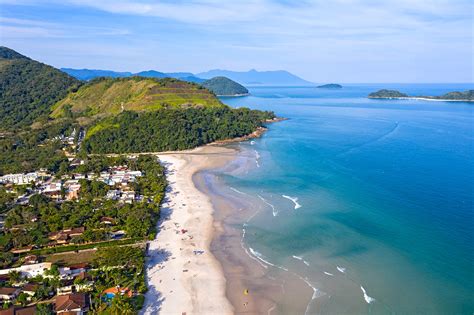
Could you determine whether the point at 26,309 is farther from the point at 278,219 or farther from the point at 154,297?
the point at 278,219

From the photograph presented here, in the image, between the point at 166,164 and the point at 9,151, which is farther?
the point at 9,151

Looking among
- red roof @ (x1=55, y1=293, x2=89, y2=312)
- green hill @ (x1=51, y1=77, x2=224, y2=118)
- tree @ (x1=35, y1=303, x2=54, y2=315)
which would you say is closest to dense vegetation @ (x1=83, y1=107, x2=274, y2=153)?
green hill @ (x1=51, y1=77, x2=224, y2=118)

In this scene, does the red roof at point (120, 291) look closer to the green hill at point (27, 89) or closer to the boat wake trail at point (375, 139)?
the boat wake trail at point (375, 139)

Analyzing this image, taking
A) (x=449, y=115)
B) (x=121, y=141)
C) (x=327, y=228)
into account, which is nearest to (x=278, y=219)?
(x=327, y=228)

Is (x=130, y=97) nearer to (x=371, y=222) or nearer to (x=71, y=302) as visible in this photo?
(x=371, y=222)

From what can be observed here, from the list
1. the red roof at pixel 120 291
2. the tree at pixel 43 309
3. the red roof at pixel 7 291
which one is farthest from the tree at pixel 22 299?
the red roof at pixel 120 291

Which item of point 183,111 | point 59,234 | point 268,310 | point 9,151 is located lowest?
point 268,310

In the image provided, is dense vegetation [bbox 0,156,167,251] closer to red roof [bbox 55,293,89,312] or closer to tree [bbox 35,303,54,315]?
red roof [bbox 55,293,89,312]
